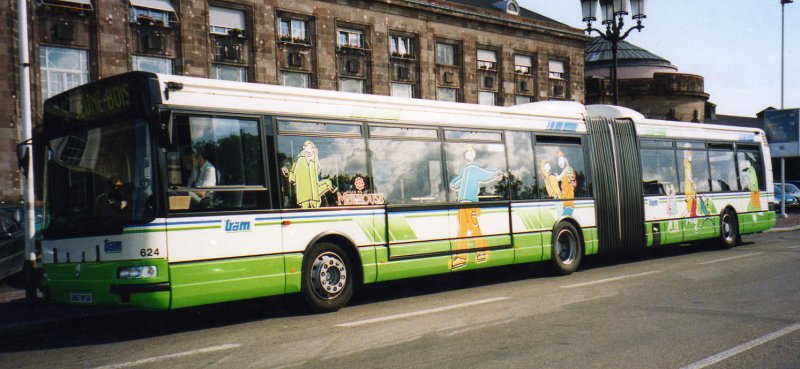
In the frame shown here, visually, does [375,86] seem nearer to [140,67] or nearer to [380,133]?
[140,67]

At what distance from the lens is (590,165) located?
1435 centimetres

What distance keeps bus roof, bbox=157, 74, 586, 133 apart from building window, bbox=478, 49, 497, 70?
84.1ft

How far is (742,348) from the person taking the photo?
6.74 m


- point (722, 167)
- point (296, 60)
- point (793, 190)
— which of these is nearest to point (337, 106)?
point (722, 167)

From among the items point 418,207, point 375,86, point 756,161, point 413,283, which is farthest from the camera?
point 375,86

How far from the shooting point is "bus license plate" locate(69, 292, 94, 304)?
27.0 feet

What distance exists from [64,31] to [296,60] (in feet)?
30.4

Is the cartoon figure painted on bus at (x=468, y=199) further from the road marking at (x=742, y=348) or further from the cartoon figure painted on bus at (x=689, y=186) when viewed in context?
the cartoon figure painted on bus at (x=689, y=186)

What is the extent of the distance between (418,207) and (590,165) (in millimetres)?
4943

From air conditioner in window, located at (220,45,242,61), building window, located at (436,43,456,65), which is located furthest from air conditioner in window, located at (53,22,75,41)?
building window, located at (436,43,456,65)

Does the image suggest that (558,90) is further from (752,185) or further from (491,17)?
(752,185)

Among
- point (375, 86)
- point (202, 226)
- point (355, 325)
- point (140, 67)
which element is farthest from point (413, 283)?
point (375, 86)

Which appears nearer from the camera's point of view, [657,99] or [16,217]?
[16,217]

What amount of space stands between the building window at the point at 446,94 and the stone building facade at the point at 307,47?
0.06 meters
